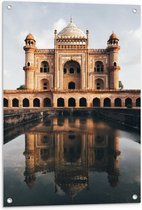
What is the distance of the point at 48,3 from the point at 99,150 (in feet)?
10.0

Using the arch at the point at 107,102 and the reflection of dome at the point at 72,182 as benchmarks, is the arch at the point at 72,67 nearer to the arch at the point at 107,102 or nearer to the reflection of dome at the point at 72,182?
the arch at the point at 107,102

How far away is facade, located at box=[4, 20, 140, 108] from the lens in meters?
18.7

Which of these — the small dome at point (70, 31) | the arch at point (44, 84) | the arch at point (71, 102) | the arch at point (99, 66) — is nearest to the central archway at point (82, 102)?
the arch at point (71, 102)

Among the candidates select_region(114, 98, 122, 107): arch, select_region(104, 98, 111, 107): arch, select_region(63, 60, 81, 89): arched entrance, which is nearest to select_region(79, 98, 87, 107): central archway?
select_region(104, 98, 111, 107): arch

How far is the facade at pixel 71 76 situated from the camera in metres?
18.7

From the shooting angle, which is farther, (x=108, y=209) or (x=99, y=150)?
(x=99, y=150)

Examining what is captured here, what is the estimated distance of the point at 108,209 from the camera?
9.87ft

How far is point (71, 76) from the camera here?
23.0 meters

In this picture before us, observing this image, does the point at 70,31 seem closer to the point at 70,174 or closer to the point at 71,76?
the point at 71,76

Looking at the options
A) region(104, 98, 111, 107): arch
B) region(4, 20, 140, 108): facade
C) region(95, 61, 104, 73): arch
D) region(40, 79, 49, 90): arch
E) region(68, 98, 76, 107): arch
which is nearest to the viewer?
region(4, 20, 140, 108): facade

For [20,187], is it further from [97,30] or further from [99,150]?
[97,30]

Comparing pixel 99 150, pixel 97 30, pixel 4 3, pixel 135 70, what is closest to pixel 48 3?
pixel 4 3

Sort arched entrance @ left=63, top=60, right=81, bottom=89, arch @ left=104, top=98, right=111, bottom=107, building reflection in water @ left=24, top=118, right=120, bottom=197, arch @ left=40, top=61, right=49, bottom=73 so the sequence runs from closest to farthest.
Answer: building reflection in water @ left=24, top=118, right=120, bottom=197, arch @ left=104, top=98, right=111, bottom=107, arch @ left=40, top=61, right=49, bottom=73, arched entrance @ left=63, top=60, right=81, bottom=89

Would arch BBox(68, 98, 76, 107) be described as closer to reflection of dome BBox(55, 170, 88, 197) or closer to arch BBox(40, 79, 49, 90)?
arch BBox(40, 79, 49, 90)
